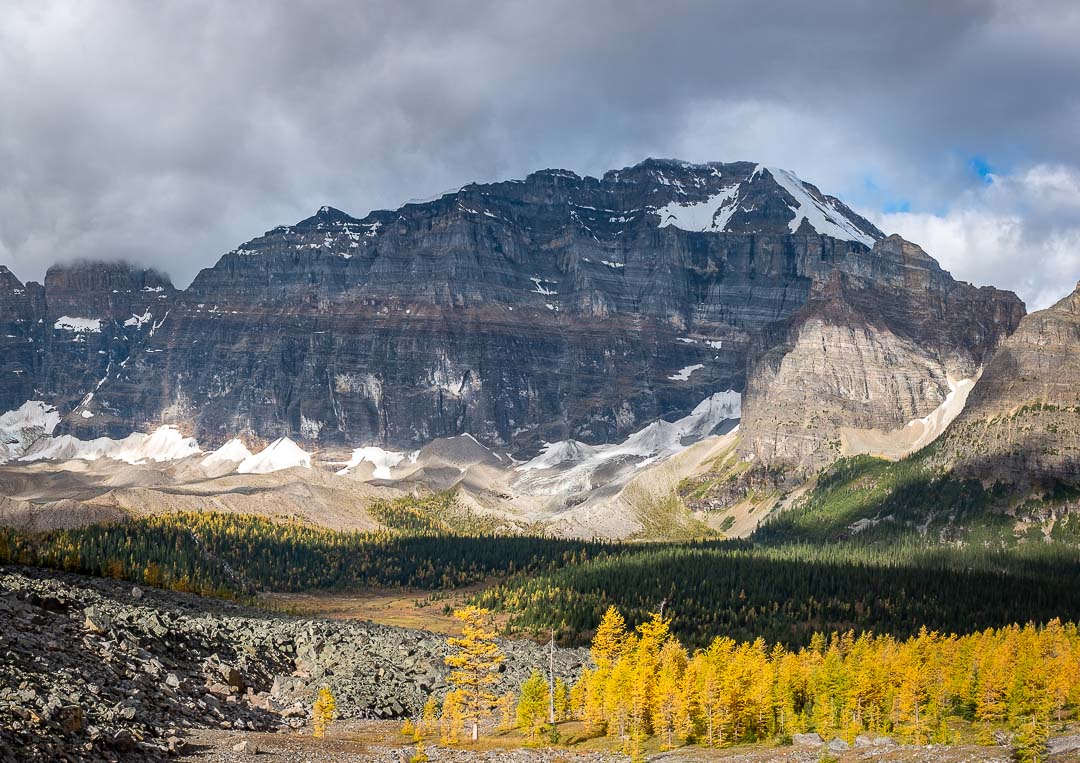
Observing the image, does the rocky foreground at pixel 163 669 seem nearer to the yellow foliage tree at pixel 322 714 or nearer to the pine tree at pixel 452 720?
the yellow foliage tree at pixel 322 714

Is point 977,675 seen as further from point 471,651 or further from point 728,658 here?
point 471,651

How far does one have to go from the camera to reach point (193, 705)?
265 feet

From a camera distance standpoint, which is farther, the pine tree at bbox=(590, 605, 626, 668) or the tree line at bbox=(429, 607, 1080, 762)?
the pine tree at bbox=(590, 605, 626, 668)

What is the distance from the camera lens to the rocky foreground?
60.8 m

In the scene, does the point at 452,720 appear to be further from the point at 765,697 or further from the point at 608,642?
the point at 765,697

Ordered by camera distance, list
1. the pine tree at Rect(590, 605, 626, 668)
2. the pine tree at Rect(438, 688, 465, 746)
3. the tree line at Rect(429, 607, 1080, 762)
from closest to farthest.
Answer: the pine tree at Rect(438, 688, 465, 746) < the tree line at Rect(429, 607, 1080, 762) < the pine tree at Rect(590, 605, 626, 668)

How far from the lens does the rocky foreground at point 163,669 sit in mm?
60750

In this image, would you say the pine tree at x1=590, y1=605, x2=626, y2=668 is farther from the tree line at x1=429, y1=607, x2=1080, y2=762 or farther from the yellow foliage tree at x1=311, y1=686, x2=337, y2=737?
the yellow foliage tree at x1=311, y1=686, x2=337, y2=737

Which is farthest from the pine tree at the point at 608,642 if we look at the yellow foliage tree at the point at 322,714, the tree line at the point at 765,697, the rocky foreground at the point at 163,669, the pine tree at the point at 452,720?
the yellow foliage tree at the point at 322,714

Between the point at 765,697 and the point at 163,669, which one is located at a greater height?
the point at 163,669

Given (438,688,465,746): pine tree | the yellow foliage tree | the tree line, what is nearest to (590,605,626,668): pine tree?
the tree line

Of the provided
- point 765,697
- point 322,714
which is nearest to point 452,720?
point 322,714

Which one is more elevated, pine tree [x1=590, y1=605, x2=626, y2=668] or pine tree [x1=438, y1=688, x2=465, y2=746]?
pine tree [x1=590, y1=605, x2=626, y2=668]

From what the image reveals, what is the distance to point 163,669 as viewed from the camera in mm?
84938
